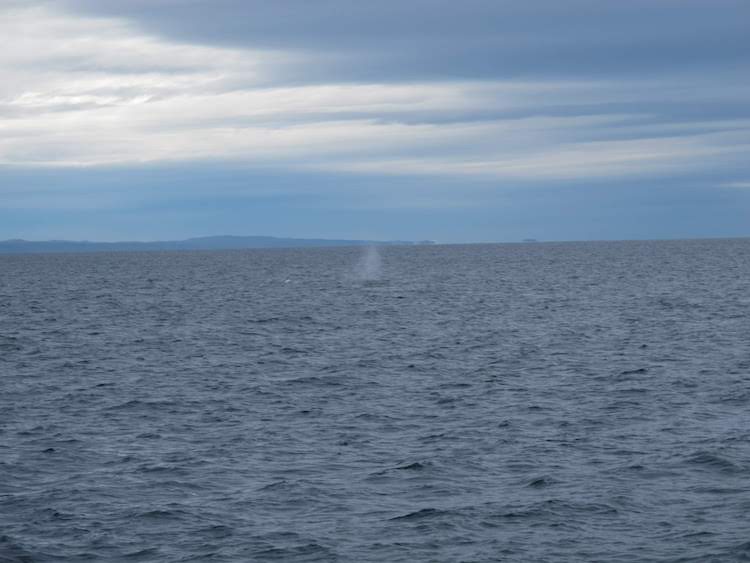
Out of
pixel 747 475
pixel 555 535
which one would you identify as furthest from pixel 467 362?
pixel 555 535

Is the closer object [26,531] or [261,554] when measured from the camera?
[261,554]

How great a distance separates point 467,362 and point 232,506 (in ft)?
87.3

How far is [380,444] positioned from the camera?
99.5 feet

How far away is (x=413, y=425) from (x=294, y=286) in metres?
98.7

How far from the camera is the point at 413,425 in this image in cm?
3319

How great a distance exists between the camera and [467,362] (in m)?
49.4

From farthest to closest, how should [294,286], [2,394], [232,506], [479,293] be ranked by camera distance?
[294,286], [479,293], [2,394], [232,506]

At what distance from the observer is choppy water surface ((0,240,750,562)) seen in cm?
2162

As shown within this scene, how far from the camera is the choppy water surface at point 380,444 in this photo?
70.9 feet

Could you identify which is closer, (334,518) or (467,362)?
(334,518)

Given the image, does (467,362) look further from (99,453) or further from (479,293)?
(479,293)

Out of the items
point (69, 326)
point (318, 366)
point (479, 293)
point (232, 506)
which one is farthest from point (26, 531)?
point (479, 293)

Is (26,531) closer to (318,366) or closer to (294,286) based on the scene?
(318,366)

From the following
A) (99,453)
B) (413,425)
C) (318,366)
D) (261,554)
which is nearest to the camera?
(261,554)
